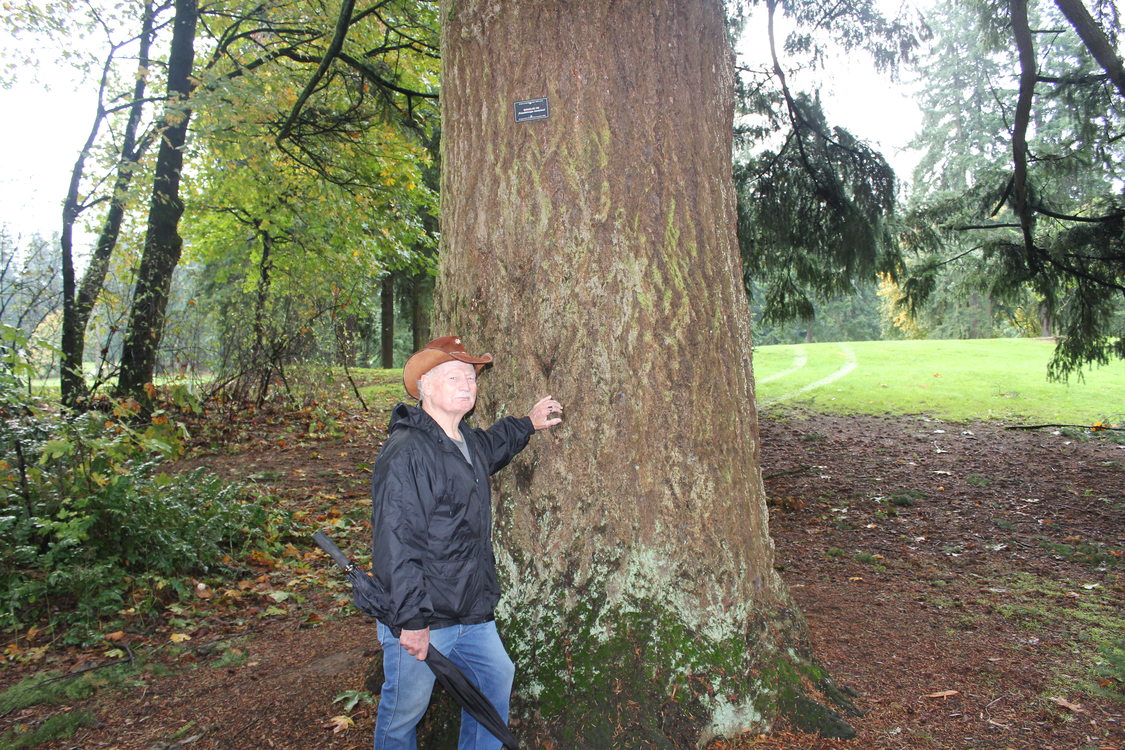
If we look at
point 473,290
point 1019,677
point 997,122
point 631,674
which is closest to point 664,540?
point 631,674

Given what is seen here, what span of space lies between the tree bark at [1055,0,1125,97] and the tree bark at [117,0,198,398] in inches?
377

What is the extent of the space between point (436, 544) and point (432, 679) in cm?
50

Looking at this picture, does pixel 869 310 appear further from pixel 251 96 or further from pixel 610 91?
pixel 610 91

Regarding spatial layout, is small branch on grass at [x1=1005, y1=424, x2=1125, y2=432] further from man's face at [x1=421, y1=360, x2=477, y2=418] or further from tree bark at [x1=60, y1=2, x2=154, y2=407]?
tree bark at [x1=60, y1=2, x2=154, y2=407]

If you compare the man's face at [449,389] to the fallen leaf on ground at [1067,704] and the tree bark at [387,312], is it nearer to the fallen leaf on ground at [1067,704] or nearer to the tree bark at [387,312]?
the fallen leaf on ground at [1067,704]

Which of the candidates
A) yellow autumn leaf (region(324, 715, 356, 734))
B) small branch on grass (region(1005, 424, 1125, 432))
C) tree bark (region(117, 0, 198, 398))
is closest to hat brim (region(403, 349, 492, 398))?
yellow autumn leaf (region(324, 715, 356, 734))

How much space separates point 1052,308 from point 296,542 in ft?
29.9

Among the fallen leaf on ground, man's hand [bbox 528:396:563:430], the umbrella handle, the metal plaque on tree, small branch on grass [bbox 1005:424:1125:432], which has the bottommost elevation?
small branch on grass [bbox 1005:424:1125:432]

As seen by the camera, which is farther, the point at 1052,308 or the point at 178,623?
the point at 1052,308

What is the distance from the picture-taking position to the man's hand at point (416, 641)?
239 cm

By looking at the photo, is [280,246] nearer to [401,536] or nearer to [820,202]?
[820,202]

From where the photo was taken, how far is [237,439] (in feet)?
30.5

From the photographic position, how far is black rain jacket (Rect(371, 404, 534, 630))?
2.41 meters

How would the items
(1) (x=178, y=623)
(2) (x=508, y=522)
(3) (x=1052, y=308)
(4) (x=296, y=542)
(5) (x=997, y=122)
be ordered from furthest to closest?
(5) (x=997, y=122)
(3) (x=1052, y=308)
(4) (x=296, y=542)
(1) (x=178, y=623)
(2) (x=508, y=522)
